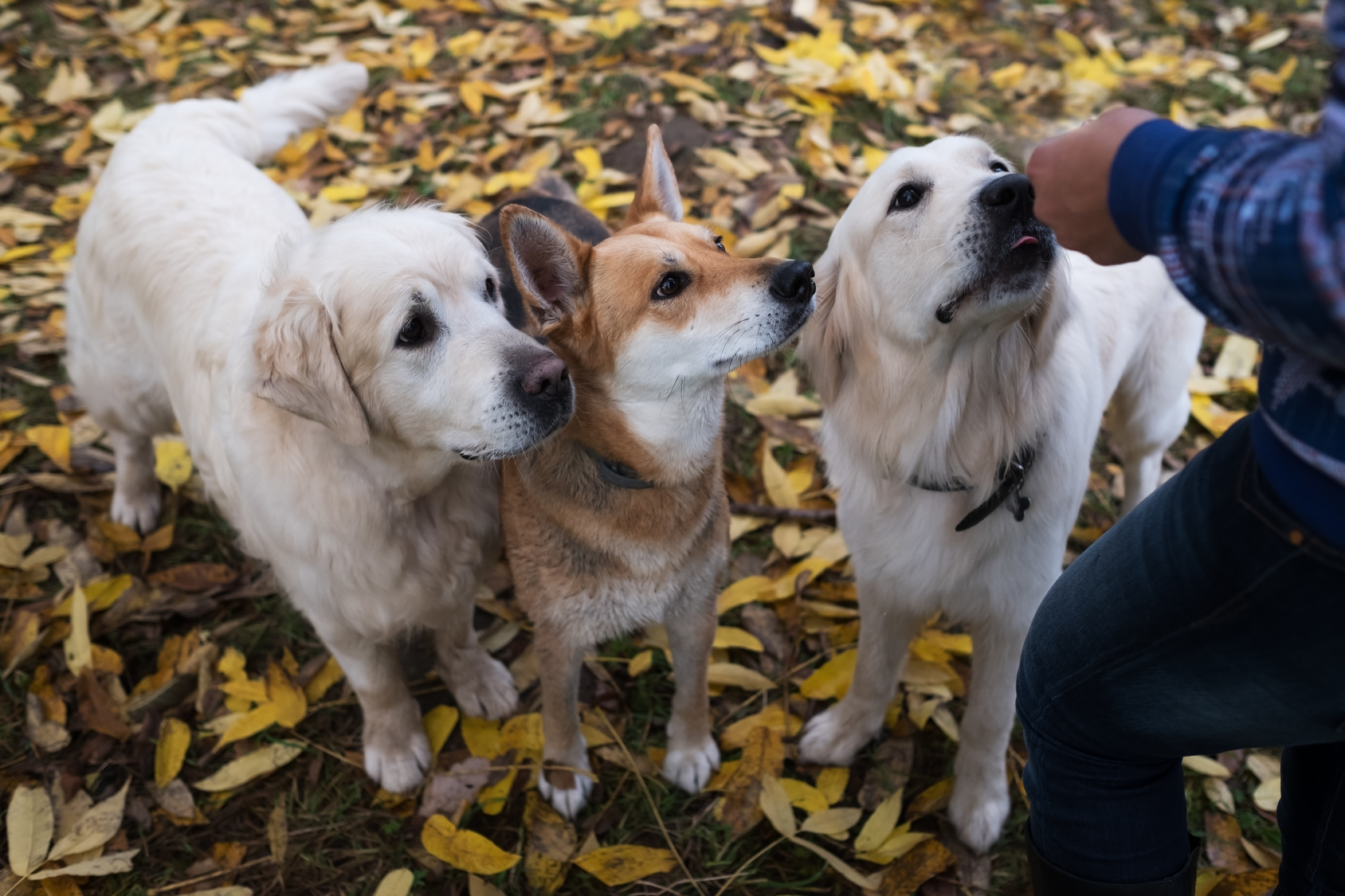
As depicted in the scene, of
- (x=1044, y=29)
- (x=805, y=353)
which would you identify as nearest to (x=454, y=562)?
(x=805, y=353)

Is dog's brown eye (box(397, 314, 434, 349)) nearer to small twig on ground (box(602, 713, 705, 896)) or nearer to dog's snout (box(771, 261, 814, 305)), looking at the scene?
dog's snout (box(771, 261, 814, 305))

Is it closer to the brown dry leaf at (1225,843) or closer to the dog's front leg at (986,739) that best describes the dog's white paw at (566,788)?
the dog's front leg at (986,739)

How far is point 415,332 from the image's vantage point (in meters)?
2.00

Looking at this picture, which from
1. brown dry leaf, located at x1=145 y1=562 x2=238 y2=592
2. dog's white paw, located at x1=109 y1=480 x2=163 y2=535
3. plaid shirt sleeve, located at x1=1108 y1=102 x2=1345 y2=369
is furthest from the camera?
dog's white paw, located at x1=109 y1=480 x2=163 y2=535

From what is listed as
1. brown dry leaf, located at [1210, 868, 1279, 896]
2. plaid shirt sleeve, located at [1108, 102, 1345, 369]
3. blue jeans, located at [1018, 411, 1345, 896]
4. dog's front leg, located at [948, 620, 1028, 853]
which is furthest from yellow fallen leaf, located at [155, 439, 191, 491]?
brown dry leaf, located at [1210, 868, 1279, 896]

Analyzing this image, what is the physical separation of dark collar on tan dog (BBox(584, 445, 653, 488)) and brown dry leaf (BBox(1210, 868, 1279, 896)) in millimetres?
1677

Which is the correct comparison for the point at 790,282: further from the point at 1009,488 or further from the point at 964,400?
the point at 1009,488

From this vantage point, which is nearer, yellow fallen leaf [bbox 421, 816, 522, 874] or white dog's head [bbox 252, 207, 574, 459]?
white dog's head [bbox 252, 207, 574, 459]

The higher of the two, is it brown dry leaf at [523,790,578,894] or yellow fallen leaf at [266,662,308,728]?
brown dry leaf at [523,790,578,894]

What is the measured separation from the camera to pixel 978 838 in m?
2.34

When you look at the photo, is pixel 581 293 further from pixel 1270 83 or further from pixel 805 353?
pixel 1270 83

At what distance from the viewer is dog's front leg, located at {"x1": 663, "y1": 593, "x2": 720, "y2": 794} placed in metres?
2.33

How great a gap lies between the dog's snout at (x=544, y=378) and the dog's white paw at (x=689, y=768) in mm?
1185

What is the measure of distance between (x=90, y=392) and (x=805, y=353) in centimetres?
255
